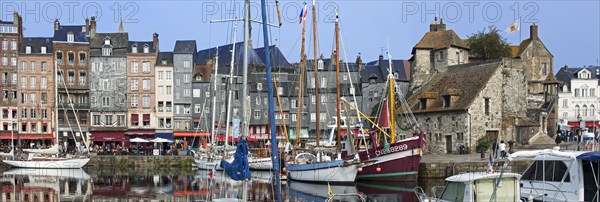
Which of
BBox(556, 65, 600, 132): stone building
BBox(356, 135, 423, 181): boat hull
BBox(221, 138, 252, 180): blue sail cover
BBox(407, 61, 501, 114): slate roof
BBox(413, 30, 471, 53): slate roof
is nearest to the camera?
BBox(221, 138, 252, 180): blue sail cover

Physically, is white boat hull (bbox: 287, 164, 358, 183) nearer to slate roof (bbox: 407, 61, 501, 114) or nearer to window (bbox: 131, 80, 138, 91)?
slate roof (bbox: 407, 61, 501, 114)

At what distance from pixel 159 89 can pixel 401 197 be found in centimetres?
5590

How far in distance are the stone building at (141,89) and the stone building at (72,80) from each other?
4728 mm

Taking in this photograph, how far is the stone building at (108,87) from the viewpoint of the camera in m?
86.1

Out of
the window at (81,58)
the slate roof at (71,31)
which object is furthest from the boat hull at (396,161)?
the slate roof at (71,31)

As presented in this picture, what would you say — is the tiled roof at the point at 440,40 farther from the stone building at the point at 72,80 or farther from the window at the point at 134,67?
the stone building at the point at 72,80

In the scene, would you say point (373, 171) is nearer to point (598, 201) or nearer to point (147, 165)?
point (598, 201)

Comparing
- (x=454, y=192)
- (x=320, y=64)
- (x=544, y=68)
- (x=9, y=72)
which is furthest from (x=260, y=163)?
(x=9, y=72)

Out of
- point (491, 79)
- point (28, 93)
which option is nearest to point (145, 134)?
point (28, 93)

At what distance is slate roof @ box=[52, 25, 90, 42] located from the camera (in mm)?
86812

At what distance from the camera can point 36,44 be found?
87.0 m

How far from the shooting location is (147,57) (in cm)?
8681

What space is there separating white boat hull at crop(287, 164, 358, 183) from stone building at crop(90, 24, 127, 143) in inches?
1772

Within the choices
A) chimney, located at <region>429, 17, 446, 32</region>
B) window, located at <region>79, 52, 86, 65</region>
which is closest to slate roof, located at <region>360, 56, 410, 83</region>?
chimney, located at <region>429, 17, 446, 32</region>
